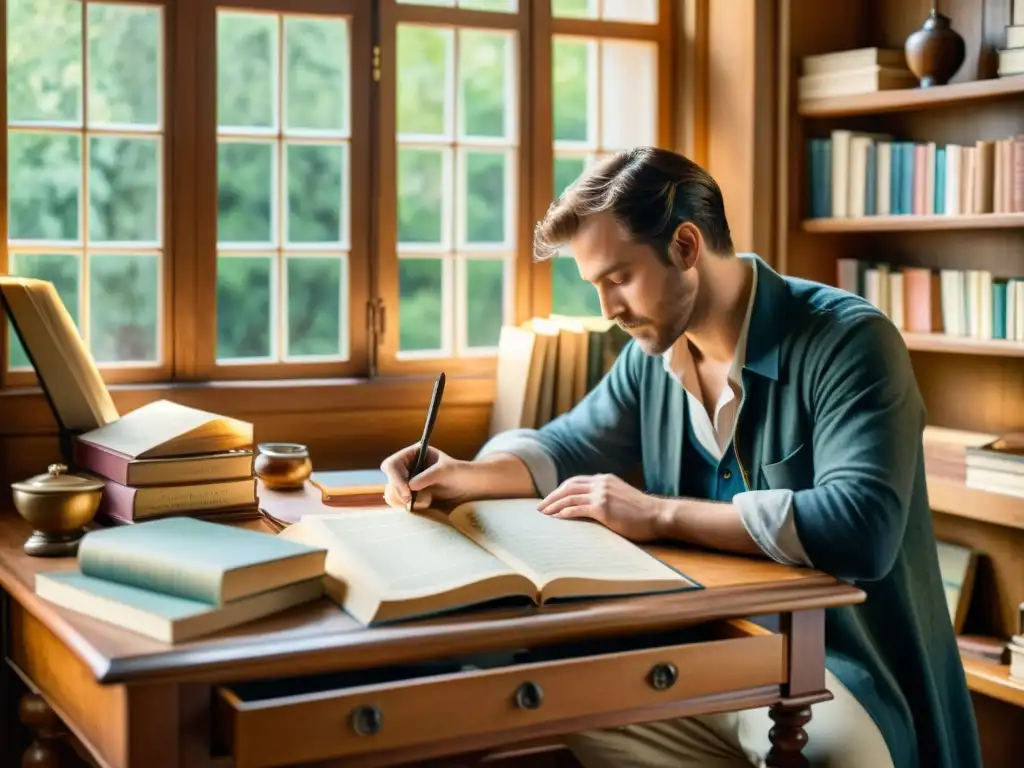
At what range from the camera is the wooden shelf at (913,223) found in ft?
10.5

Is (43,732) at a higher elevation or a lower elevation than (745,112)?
lower

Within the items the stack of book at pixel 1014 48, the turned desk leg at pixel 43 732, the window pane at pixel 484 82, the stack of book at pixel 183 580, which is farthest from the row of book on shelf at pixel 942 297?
the turned desk leg at pixel 43 732

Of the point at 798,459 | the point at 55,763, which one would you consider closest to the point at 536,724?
the point at 798,459

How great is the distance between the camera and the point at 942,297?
350cm

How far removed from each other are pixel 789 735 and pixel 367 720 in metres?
0.68

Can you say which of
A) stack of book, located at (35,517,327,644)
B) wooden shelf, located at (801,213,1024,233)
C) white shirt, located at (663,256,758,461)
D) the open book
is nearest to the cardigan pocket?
white shirt, located at (663,256,758,461)

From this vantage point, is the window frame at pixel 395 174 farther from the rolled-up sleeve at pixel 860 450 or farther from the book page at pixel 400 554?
the rolled-up sleeve at pixel 860 450

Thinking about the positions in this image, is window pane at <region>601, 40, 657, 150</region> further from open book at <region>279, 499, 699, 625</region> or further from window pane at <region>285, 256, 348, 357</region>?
open book at <region>279, 499, 699, 625</region>

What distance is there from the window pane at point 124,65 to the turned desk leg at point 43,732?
1.49 m

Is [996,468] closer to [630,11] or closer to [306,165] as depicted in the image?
[630,11]

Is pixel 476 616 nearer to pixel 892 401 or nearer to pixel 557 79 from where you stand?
pixel 892 401

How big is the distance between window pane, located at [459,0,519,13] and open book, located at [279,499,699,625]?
1.76 metres

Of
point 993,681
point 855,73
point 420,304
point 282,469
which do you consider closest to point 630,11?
point 855,73

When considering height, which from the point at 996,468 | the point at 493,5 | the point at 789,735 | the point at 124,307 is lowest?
the point at 789,735
